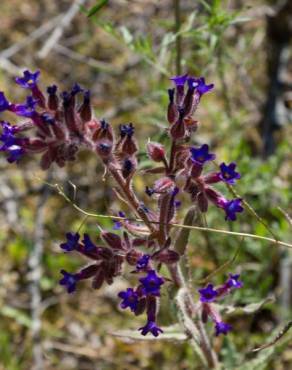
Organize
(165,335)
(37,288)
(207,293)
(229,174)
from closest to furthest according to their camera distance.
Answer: (229,174)
(207,293)
(165,335)
(37,288)

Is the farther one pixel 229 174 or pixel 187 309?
pixel 187 309

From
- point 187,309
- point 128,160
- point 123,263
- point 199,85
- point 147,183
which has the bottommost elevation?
point 187,309

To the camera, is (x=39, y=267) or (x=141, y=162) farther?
(x=39, y=267)

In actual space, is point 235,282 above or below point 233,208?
below

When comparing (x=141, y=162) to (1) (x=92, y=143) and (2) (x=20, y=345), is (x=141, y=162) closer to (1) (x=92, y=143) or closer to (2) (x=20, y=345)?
(1) (x=92, y=143)

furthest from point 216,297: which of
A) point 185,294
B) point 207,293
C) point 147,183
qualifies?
point 147,183

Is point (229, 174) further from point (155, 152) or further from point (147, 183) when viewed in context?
point (147, 183)

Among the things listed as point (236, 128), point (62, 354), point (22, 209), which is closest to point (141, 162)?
point (236, 128)
